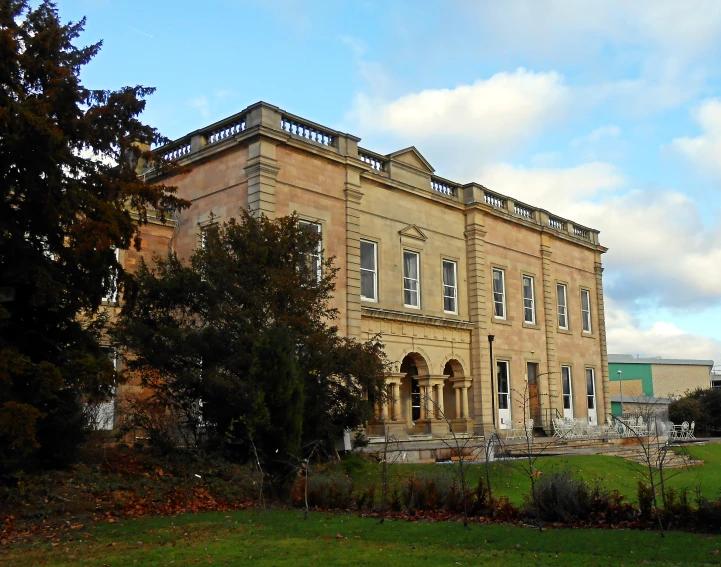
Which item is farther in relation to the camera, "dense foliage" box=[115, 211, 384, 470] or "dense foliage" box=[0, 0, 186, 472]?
"dense foliage" box=[115, 211, 384, 470]

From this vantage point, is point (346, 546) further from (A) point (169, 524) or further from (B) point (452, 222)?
(B) point (452, 222)

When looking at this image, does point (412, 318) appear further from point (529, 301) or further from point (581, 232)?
point (581, 232)

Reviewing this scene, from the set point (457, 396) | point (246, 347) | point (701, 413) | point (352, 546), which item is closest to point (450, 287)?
point (457, 396)

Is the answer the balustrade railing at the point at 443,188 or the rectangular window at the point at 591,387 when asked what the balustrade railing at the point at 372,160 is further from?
the rectangular window at the point at 591,387

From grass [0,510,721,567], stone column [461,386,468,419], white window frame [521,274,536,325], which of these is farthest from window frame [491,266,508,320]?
grass [0,510,721,567]

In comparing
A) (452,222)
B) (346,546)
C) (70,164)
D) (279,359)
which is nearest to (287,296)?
(279,359)

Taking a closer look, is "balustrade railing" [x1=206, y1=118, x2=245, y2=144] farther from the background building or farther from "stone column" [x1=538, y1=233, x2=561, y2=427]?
the background building

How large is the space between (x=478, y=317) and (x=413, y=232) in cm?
484

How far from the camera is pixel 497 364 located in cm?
3253

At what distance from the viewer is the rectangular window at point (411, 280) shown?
2877 cm

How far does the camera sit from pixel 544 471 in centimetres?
1873

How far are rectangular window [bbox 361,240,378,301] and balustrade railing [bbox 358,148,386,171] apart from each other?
2996 mm

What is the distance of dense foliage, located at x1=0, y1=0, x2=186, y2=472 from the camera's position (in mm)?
13000

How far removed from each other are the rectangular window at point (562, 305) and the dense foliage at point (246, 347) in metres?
21.1
